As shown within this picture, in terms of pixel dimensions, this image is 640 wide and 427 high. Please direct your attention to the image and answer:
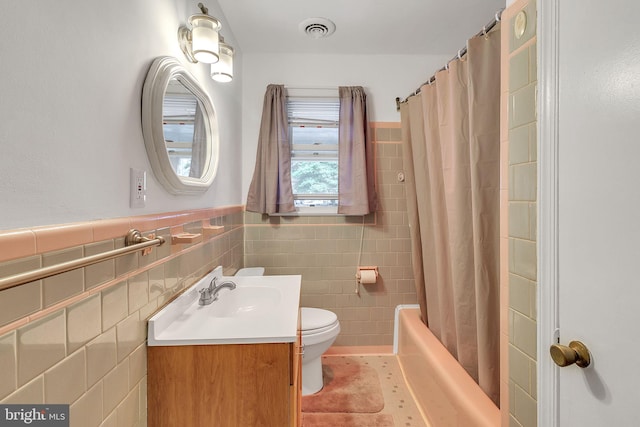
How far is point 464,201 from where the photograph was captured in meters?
1.41

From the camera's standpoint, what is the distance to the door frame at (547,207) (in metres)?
0.77

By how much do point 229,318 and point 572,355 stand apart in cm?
106

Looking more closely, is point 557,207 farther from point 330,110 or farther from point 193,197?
point 330,110

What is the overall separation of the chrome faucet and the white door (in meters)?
1.27

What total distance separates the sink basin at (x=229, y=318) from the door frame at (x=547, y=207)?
735mm

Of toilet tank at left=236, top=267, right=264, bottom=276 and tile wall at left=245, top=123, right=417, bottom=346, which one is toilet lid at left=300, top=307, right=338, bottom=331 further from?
toilet tank at left=236, top=267, right=264, bottom=276

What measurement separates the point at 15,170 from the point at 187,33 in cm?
98

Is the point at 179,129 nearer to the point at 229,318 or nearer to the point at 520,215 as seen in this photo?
the point at 229,318

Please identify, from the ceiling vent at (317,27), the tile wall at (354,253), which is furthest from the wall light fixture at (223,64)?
the tile wall at (354,253)

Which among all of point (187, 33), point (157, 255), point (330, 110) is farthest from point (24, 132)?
point (330, 110)

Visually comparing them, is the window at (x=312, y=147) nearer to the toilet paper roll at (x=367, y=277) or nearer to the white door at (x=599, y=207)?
the toilet paper roll at (x=367, y=277)

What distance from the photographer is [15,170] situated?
0.54 m

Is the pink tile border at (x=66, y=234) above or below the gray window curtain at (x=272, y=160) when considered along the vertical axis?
below
